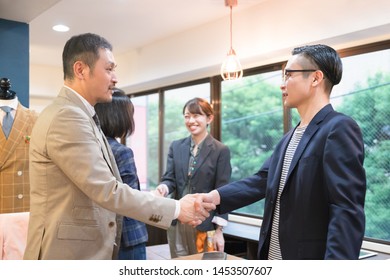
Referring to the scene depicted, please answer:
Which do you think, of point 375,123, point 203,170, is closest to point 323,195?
point 203,170

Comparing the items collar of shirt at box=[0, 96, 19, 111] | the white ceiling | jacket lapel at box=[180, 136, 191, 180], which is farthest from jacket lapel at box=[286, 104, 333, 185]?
the white ceiling

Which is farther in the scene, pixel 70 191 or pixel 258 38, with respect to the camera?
pixel 258 38

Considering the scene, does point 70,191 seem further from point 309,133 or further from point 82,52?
point 309,133

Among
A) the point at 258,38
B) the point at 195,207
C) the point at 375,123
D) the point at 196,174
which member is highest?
the point at 258,38

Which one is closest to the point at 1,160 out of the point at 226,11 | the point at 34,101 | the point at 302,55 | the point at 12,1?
the point at 12,1

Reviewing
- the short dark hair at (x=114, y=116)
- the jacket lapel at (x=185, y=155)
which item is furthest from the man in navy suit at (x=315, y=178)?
the jacket lapel at (x=185, y=155)

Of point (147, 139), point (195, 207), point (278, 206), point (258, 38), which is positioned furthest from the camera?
point (147, 139)

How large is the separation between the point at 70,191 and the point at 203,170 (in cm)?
120

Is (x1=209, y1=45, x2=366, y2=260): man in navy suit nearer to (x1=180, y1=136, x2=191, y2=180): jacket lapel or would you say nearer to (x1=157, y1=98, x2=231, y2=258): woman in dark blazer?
(x1=157, y1=98, x2=231, y2=258): woman in dark blazer

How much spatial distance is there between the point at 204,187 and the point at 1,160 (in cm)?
114

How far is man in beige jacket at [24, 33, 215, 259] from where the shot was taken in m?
1.21

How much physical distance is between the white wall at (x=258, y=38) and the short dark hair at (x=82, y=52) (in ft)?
5.99

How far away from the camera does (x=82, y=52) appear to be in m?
1.37

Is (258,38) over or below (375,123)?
over
